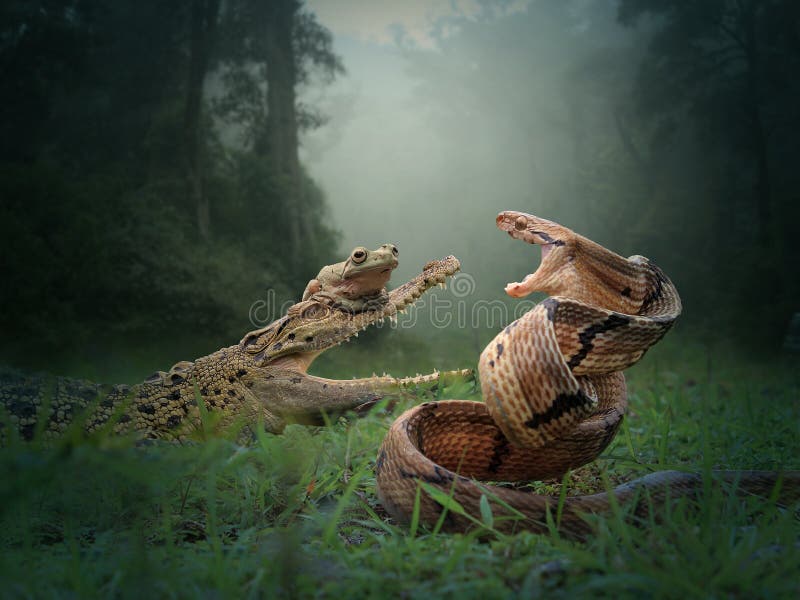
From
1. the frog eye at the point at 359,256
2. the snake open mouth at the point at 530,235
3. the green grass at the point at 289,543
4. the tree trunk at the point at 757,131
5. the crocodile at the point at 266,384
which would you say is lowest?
the green grass at the point at 289,543

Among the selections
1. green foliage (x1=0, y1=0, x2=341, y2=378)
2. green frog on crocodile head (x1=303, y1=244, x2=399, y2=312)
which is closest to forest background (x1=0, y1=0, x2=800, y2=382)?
green foliage (x1=0, y1=0, x2=341, y2=378)

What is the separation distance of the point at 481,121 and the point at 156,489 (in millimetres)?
8314

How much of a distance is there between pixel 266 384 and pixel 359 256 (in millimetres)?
827

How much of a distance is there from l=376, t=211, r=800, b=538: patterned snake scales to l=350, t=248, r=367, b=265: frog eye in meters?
0.97

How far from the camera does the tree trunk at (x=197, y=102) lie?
5.55m

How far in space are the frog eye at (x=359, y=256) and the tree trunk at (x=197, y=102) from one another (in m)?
3.62

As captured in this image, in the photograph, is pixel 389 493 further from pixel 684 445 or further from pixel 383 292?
pixel 684 445

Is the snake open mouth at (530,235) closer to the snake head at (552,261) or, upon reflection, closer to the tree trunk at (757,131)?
the snake head at (552,261)

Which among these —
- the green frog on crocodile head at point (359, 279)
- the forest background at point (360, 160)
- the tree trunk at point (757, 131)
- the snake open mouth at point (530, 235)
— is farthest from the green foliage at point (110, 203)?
the tree trunk at point (757, 131)

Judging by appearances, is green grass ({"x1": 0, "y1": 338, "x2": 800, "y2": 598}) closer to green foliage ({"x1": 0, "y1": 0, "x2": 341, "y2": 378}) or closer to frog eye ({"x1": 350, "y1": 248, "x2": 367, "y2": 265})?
frog eye ({"x1": 350, "y1": 248, "x2": 367, "y2": 265})

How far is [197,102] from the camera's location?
5605 millimetres

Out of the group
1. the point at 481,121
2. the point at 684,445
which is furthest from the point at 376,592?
the point at 481,121

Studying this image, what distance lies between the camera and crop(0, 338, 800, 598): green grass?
2.94 feet

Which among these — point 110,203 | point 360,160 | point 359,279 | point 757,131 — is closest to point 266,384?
point 359,279
